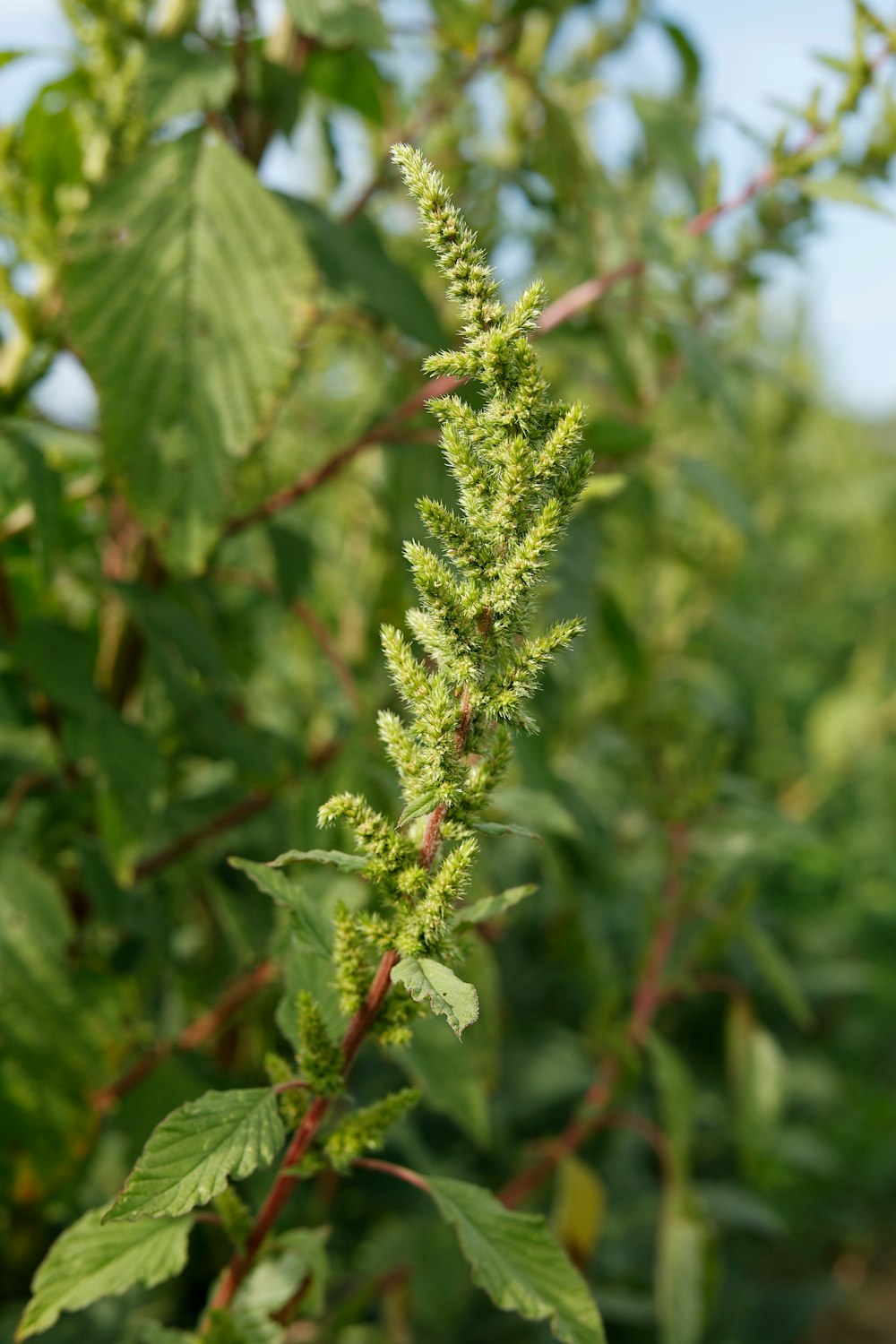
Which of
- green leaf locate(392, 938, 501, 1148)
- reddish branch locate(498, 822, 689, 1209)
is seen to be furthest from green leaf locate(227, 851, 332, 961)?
reddish branch locate(498, 822, 689, 1209)

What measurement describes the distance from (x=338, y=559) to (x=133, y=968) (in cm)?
117

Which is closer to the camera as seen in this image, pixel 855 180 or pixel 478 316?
pixel 478 316

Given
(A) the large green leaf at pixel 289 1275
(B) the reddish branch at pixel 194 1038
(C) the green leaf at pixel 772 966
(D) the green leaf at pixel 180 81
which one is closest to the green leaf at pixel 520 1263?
(A) the large green leaf at pixel 289 1275

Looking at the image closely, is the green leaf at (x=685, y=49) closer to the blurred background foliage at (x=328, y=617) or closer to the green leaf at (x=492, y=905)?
the blurred background foliage at (x=328, y=617)

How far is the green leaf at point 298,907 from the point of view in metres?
0.68

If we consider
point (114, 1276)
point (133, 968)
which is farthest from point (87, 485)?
point (114, 1276)

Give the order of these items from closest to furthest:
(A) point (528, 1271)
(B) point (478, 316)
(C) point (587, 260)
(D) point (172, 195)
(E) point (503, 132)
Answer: (B) point (478, 316) → (A) point (528, 1271) → (D) point (172, 195) → (C) point (587, 260) → (E) point (503, 132)

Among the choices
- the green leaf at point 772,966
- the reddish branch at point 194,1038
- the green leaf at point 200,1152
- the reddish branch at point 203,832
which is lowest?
the green leaf at point 772,966

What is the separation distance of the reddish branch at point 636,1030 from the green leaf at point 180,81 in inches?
50.2

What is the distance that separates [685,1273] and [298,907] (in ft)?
4.02

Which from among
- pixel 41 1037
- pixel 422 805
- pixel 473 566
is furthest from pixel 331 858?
pixel 41 1037

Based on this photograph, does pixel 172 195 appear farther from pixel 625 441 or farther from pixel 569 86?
pixel 569 86

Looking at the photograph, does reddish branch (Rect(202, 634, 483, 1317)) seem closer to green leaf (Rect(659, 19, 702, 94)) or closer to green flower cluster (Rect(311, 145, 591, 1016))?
green flower cluster (Rect(311, 145, 591, 1016))

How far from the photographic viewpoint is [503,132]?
186 centimetres
